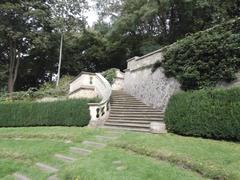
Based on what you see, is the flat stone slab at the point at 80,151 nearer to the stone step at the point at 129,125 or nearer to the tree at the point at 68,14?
the stone step at the point at 129,125

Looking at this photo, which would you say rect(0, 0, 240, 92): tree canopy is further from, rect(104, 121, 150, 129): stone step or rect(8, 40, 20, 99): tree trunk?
rect(104, 121, 150, 129): stone step

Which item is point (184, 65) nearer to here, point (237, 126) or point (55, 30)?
point (237, 126)

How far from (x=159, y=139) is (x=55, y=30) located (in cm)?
1991

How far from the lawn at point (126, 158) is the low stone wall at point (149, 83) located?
11.1 feet

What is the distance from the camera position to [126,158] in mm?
6426

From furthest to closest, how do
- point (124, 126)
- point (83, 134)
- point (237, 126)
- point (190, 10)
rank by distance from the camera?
1. point (190, 10)
2. point (124, 126)
3. point (83, 134)
4. point (237, 126)

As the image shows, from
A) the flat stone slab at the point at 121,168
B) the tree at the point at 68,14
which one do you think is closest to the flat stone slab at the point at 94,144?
the flat stone slab at the point at 121,168

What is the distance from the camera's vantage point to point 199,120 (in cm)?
816

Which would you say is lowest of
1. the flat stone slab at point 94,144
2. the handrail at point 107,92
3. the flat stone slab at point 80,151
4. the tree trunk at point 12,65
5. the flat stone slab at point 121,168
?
the flat stone slab at point 80,151

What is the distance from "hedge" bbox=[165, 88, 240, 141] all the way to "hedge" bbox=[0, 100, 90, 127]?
4.51 m

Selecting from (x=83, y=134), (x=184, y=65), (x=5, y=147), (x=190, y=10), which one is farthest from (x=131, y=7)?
(x=5, y=147)

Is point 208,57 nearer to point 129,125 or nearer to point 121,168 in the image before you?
point 129,125

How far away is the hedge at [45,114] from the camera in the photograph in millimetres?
11945

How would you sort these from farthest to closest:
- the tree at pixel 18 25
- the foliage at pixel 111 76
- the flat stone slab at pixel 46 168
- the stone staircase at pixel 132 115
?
the tree at pixel 18 25, the foliage at pixel 111 76, the stone staircase at pixel 132 115, the flat stone slab at pixel 46 168
